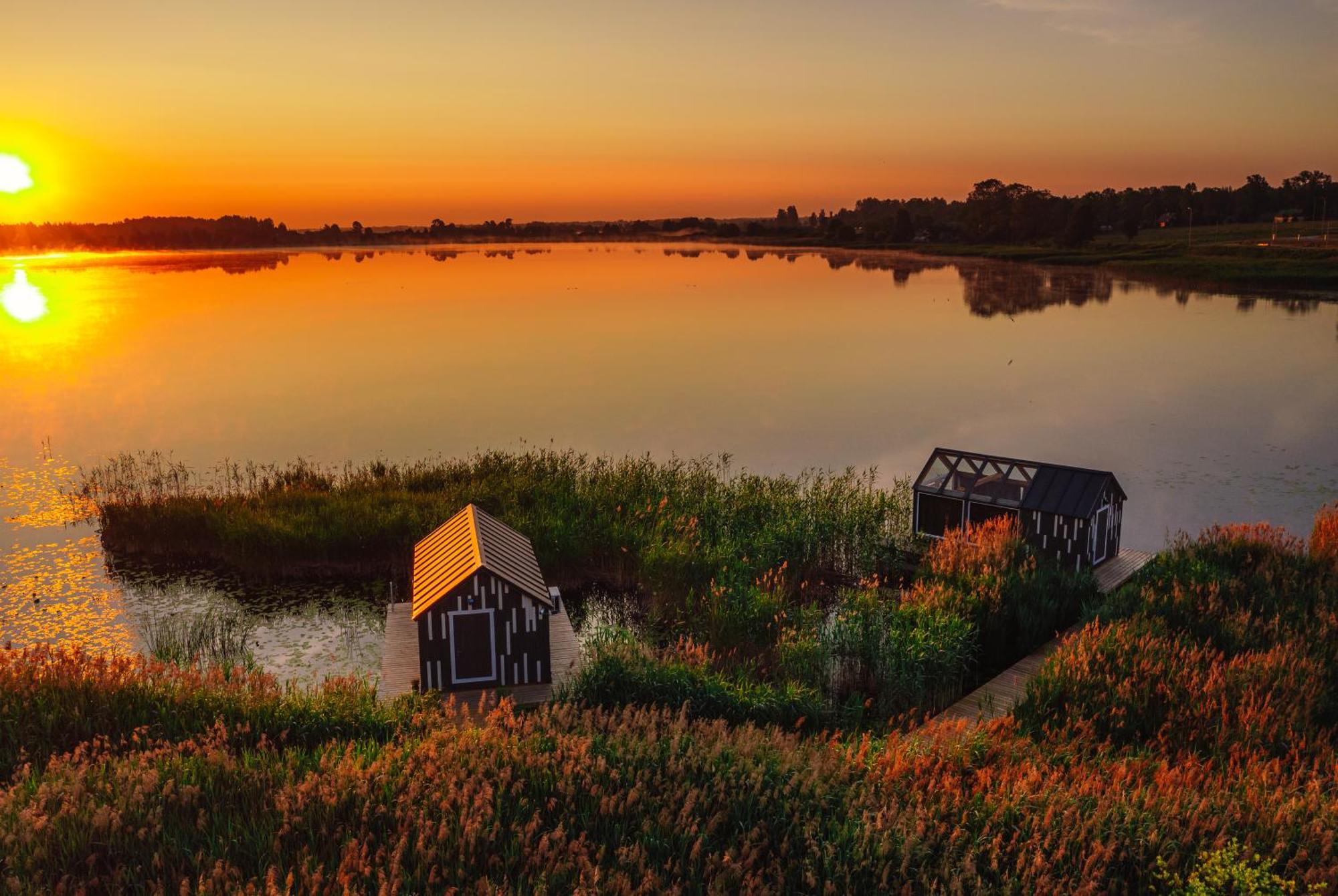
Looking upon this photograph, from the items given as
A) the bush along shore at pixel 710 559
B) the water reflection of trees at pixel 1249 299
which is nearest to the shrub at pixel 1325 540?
the bush along shore at pixel 710 559

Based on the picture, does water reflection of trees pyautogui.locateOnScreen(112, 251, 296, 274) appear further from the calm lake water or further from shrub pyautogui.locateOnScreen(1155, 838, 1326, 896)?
shrub pyautogui.locateOnScreen(1155, 838, 1326, 896)

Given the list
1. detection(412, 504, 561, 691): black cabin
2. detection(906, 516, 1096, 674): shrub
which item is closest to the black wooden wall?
detection(412, 504, 561, 691): black cabin

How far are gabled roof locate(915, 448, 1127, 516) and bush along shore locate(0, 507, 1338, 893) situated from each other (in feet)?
22.8

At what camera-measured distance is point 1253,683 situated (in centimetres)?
1177

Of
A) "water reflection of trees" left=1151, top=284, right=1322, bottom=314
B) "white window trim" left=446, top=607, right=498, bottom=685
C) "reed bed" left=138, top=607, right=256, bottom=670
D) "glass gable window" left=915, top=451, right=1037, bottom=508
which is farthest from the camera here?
"water reflection of trees" left=1151, top=284, right=1322, bottom=314

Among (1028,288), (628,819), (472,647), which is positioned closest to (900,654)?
(472,647)

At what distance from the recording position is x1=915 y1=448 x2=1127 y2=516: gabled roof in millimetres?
18750

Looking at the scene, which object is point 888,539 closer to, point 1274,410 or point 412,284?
point 1274,410

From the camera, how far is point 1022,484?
788 inches

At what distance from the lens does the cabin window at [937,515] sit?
20359 millimetres

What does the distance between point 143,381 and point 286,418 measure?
13.3 meters

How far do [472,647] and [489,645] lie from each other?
0.81 feet

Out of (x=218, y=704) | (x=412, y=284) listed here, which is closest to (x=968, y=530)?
(x=218, y=704)

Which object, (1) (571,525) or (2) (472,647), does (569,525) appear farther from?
(2) (472,647)
